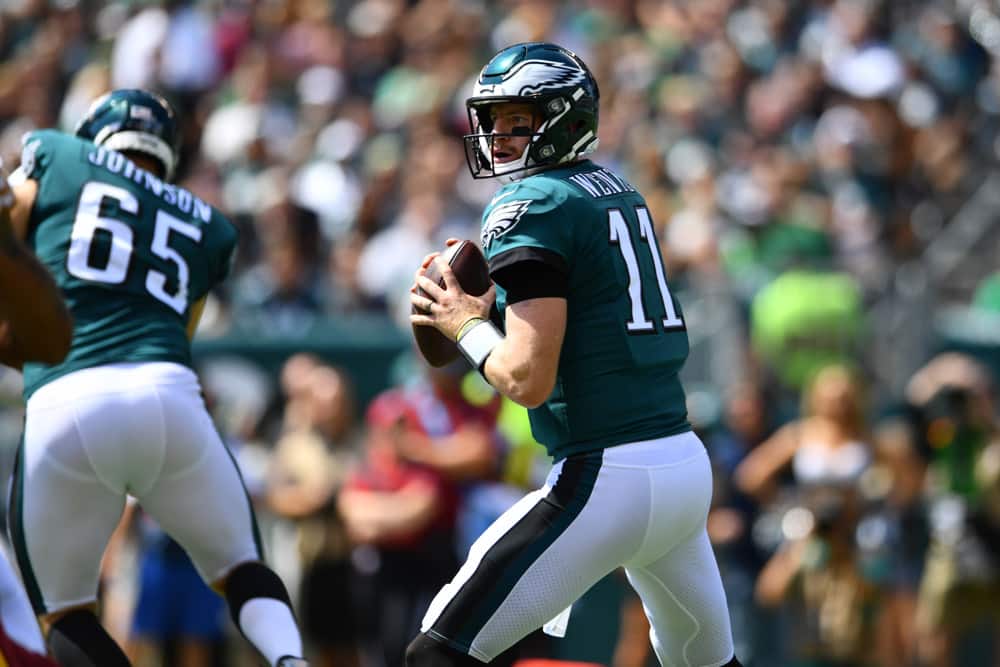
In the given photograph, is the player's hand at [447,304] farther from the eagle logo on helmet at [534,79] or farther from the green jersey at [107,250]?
the green jersey at [107,250]

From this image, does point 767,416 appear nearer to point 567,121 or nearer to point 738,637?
point 738,637

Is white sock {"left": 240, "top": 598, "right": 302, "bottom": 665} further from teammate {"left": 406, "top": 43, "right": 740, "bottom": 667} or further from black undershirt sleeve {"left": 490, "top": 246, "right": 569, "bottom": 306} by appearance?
black undershirt sleeve {"left": 490, "top": 246, "right": 569, "bottom": 306}

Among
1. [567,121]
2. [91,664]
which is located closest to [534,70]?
[567,121]

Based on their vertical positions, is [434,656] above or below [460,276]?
below

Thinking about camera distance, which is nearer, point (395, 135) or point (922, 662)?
point (922, 662)

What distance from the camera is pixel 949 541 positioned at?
9.77m

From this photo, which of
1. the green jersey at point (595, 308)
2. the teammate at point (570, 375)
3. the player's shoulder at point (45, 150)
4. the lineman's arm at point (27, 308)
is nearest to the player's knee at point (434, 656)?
the teammate at point (570, 375)

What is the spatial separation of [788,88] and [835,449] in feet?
15.9

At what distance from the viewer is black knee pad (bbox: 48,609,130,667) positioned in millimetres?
5328

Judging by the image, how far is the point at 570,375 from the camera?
482 centimetres

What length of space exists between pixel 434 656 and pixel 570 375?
0.85m

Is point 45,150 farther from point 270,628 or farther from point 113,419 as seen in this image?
point 270,628

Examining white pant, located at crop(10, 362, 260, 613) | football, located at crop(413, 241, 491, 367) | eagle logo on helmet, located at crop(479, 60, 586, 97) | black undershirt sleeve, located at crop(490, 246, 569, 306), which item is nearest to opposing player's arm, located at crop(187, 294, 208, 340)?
white pant, located at crop(10, 362, 260, 613)

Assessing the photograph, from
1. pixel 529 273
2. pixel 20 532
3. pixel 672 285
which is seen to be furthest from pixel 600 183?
pixel 672 285
